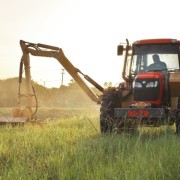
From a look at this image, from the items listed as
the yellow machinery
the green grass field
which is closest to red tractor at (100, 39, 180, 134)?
the green grass field

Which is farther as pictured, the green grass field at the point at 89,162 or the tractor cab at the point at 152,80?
the tractor cab at the point at 152,80

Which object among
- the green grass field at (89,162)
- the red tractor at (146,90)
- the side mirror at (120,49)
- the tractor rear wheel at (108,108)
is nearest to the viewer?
the green grass field at (89,162)

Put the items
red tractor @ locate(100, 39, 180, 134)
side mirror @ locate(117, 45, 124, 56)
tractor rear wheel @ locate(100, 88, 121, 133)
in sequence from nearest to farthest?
1. red tractor @ locate(100, 39, 180, 134)
2. tractor rear wheel @ locate(100, 88, 121, 133)
3. side mirror @ locate(117, 45, 124, 56)

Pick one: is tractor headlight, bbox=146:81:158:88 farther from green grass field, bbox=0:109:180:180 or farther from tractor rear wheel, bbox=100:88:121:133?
green grass field, bbox=0:109:180:180

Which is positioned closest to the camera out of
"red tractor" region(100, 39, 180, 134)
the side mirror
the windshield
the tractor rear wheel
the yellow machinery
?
"red tractor" region(100, 39, 180, 134)

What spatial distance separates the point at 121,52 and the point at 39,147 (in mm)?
4071

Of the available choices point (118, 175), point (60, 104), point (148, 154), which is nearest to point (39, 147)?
point (148, 154)

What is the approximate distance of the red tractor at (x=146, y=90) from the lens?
28.6 ft

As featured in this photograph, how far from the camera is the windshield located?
9609 mm

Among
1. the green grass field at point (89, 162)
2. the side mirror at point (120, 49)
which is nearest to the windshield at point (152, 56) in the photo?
the side mirror at point (120, 49)

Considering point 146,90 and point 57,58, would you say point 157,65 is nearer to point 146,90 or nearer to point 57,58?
point 146,90

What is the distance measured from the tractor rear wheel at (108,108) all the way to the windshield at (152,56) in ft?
2.41

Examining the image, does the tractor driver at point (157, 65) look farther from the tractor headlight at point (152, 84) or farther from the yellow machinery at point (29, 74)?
the yellow machinery at point (29, 74)

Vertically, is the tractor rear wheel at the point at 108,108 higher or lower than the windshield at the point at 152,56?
lower
